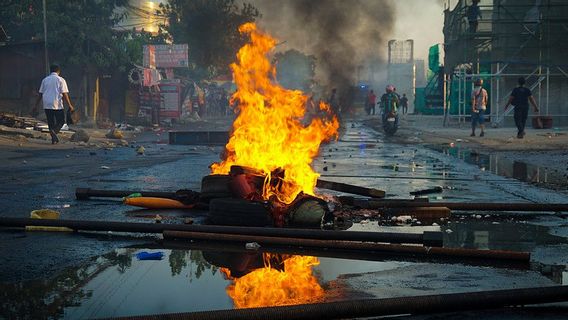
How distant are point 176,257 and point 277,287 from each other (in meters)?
1.21

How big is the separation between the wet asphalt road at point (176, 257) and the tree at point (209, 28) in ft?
152

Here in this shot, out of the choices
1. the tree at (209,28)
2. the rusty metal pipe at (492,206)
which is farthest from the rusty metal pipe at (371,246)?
the tree at (209,28)

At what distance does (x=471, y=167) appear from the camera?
44.5 ft

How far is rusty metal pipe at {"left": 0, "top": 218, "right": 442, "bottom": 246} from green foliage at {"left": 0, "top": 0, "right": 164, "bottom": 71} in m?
31.2

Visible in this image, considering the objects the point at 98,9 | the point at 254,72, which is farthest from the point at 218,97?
the point at 254,72

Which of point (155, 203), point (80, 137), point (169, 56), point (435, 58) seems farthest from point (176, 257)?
point (169, 56)

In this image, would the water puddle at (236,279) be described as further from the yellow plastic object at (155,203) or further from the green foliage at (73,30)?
the green foliage at (73,30)

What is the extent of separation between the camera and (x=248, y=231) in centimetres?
596

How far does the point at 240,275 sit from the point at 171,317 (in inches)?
56.1

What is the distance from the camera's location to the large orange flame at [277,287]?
13.9ft

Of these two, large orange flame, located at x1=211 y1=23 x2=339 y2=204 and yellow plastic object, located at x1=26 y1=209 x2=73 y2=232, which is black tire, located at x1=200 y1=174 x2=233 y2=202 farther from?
yellow plastic object, located at x1=26 y1=209 x2=73 y2=232

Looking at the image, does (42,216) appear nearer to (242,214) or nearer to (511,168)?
(242,214)

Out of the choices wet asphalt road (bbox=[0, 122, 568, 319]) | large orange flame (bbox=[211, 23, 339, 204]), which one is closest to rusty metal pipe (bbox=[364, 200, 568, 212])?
wet asphalt road (bbox=[0, 122, 568, 319])

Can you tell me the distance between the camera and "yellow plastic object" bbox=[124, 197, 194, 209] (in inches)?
316
